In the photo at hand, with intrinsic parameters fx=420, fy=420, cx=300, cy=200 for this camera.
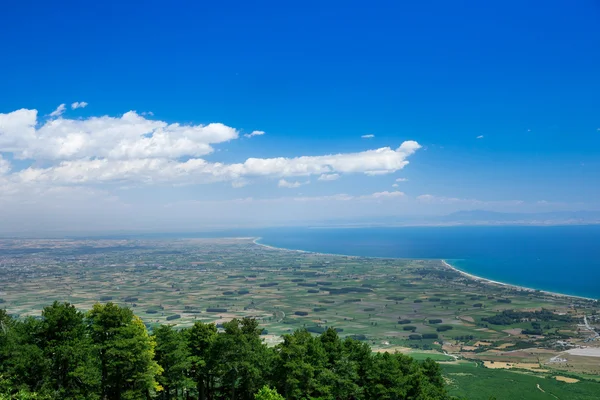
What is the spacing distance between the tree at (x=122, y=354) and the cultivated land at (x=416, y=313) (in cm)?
4970

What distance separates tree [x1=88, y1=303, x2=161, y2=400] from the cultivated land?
49696 mm

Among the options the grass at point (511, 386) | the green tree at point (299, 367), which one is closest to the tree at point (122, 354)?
the green tree at point (299, 367)

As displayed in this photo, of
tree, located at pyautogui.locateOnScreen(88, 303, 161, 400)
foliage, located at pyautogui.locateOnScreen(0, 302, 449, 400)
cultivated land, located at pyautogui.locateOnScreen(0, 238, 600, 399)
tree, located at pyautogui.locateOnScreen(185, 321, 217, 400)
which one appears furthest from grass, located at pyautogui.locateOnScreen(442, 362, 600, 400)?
tree, located at pyautogui.locateOnScreen(88, 303, 161, 400)

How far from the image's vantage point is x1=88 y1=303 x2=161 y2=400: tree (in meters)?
26.0

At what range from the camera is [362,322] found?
11762 cm

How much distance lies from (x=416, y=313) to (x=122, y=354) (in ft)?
382

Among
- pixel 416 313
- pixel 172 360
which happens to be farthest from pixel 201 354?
pixel 416 313

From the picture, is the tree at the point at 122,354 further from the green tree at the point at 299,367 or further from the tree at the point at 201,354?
the green tree at the point at 299,367

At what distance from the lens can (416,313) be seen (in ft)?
A: 424

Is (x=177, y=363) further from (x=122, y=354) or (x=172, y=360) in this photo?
(x=122, y=354)

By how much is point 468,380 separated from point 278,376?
50141 millimetres

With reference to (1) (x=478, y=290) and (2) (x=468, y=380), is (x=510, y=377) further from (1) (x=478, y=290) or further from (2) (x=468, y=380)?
(1) (x=478, y=290)

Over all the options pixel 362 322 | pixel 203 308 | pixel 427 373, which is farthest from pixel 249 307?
pixel 427 373

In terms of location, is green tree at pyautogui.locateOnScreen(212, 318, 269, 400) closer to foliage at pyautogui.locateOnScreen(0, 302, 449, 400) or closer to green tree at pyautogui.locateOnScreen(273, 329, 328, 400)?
foliage at pyautogui.locateOnScreen(0, 302, 449, 400)
